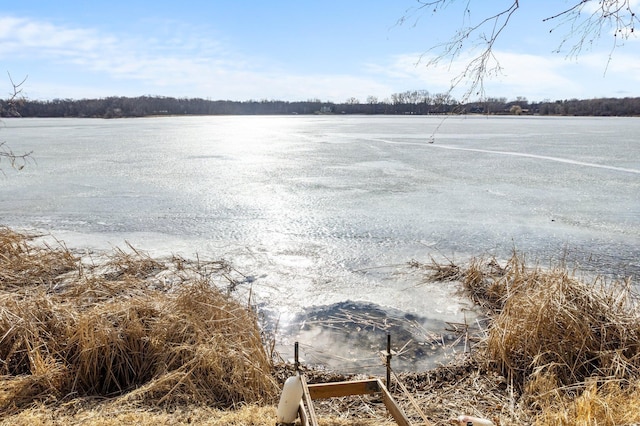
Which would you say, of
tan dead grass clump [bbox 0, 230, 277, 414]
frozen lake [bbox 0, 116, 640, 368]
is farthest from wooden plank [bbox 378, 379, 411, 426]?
frozen lake [bbox 0, 116, 640, 368]

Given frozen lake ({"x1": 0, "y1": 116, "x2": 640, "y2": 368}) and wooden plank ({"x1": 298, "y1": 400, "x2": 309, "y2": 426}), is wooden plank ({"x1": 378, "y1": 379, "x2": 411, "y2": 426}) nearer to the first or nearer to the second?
wooden plank ({"x1": 298, "y1": 400, "x2": 309, "y2": 426})

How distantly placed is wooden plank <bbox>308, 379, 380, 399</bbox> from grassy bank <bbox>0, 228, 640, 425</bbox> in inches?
9.1

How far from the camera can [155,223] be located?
7.48 m

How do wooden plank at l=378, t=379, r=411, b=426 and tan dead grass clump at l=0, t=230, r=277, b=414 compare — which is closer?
wooden plank at l=378, t=379, r=411, b=426

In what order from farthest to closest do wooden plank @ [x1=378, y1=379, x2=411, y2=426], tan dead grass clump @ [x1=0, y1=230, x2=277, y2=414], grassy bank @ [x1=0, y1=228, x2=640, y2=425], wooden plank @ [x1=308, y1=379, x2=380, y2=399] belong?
1. tan dead grass clump @ [x1=0, y1=230, x2=277, y2=414]
2. grassy bank @ [x1=0, y1=228, x2=640, y2=425]
3. wooden plank @ [x1=308, y1=379, x2=380, y2=399]
4. wooden plank @ [x1=378, y1=379, x2=411, y2=426]

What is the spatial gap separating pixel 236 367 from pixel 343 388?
32.4 inches

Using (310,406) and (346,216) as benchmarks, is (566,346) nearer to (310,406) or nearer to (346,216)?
(310,406)

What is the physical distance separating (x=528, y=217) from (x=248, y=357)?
580cm

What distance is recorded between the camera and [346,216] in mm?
7773

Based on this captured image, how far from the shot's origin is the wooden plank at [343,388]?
2.69 m

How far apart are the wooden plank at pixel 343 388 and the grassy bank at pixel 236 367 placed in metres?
0.23

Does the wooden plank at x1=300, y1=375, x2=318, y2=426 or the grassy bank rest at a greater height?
the wooden plank at x1=300, y1=375, x2=318, y2=426

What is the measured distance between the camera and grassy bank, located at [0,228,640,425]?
9.26 ft

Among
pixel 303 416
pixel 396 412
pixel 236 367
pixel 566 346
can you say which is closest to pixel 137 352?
pixel 236 367
